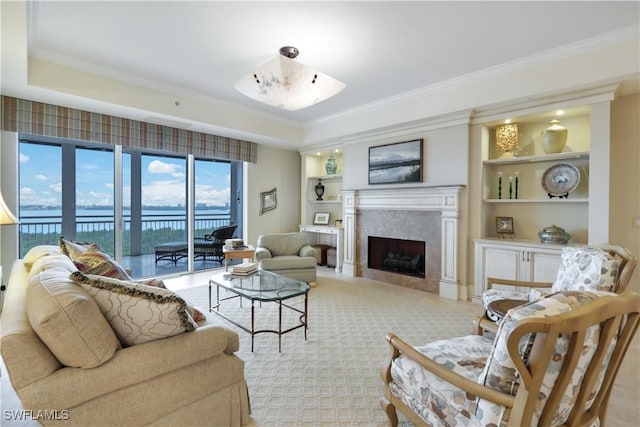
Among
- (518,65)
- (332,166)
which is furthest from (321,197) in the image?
(518,65)

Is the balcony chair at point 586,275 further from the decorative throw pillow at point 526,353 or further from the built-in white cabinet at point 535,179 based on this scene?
the built-in white cabinet at point 535,179

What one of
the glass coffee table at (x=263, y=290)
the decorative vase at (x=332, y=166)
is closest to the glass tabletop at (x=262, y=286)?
the glass coffee table at (x=263, y=290)

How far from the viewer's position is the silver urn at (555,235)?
11.1 ft

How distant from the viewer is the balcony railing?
4504 millimetres

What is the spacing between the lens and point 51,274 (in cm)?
146

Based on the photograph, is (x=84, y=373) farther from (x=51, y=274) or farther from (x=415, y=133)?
(x=415, y=133)

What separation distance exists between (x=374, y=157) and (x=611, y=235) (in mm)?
3078

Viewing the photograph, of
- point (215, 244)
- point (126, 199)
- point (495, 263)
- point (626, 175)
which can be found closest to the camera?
point (626, 175)

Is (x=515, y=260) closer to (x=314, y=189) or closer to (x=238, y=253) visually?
(x=238, y=253)

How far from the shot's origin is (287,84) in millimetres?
2854

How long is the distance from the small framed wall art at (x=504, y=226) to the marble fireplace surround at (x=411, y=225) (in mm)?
552

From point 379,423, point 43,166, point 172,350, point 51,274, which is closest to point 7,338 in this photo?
point 51,274

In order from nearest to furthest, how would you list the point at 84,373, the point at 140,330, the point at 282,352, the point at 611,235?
the point at 84,373 < the point at 140,330 < the point at 282,352 < the point at 611,235

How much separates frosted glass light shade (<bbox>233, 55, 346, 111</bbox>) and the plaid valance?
7.34ft
